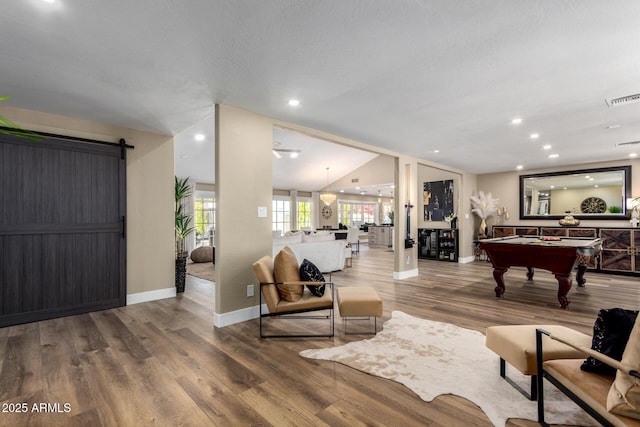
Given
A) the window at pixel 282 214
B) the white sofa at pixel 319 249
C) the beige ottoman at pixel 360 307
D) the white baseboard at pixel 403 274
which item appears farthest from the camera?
the window at pixel 282 214

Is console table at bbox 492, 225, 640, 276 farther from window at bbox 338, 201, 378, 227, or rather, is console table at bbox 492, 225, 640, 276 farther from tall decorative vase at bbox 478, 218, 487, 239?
window at bbox 338, 201, 378, 227

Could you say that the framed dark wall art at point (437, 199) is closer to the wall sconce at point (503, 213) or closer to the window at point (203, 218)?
the wall sconce at point (503, 213)

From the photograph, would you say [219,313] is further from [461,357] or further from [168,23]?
[168,23]

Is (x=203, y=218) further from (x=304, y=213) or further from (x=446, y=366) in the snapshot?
(x=446, y=366)

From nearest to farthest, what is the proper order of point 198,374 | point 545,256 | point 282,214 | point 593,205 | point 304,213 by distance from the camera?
point 198,374 < point 545,256 < point 593,205 < point 282,214 < point 304,213

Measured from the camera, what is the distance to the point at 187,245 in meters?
9.34

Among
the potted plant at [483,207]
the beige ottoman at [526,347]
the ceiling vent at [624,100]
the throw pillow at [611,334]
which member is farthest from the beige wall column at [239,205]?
the potted plant at [483,207]

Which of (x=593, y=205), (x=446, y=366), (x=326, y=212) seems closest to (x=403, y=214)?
(x=446, y=366)

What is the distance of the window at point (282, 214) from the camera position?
11.9m

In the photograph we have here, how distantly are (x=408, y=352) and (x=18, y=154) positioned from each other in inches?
192

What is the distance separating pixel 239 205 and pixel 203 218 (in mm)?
7018

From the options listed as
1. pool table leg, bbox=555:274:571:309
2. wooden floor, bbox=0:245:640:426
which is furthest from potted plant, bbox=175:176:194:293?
pool table leg, bbox=555:274:571:309

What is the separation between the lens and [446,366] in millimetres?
2508

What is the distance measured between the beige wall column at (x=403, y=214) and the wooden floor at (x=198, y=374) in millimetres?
1813
